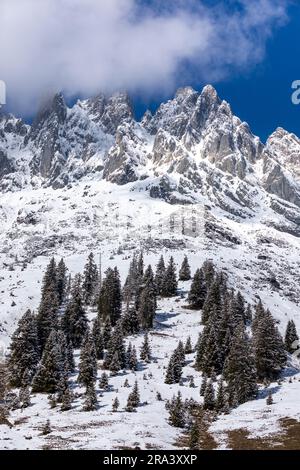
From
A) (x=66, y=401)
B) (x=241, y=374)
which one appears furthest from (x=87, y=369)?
(x=241, y=374)

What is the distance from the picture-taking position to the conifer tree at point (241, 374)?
64.6 m

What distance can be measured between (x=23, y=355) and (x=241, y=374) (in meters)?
27.0

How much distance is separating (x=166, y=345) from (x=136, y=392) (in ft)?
103

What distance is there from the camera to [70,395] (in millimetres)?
60750

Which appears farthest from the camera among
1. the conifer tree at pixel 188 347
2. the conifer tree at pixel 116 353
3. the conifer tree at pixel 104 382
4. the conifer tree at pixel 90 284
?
the conifer tree at pixel 90 284

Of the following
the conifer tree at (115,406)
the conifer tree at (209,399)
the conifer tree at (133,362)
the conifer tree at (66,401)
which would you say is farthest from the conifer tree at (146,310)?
the conifer tree at (115,406)

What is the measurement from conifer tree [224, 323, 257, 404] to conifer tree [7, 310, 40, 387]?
24.1 m

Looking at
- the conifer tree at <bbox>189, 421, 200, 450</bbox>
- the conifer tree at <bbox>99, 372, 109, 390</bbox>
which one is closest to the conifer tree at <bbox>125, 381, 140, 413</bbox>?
the conifer tree at <bbox>99, 372, 109, 390</bbox>

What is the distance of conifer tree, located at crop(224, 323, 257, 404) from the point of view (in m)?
64.6

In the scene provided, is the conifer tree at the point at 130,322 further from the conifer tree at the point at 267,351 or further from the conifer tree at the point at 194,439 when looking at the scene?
the conifer tree at the point at 194,439

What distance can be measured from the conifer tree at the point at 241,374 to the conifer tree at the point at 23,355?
24105mm

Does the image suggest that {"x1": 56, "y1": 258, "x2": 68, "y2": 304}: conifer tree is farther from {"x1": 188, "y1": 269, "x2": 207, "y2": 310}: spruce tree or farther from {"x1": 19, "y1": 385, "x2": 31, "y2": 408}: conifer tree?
{"x1": 19, "y1": 385, "x2": 31, "y2": 408}: conifer tree

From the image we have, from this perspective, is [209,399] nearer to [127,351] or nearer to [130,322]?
[127,351]
